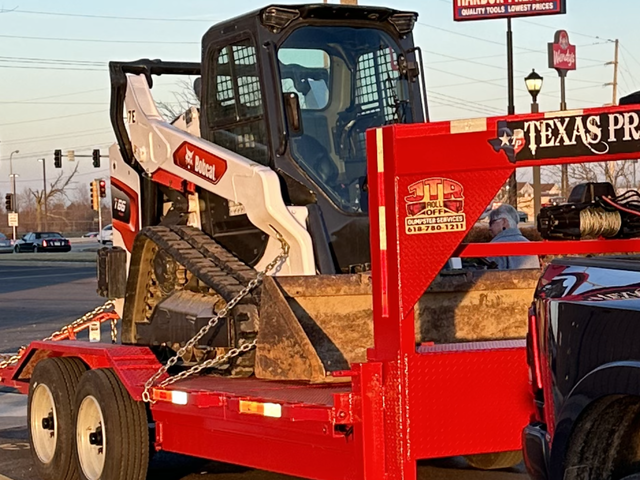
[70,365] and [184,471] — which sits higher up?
[70,365]

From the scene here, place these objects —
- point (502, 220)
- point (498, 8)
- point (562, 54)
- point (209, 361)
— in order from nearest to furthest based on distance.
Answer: point (209, 361), point (502, 220), point (498, 8), point (562, 54)

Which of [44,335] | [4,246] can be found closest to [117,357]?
[44,335]

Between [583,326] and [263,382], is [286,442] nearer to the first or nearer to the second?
[263,382]

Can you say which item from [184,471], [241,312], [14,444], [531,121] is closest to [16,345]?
[14,444]

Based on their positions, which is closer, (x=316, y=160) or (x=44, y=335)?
(x=316, y=160)

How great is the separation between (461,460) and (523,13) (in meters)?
24.7

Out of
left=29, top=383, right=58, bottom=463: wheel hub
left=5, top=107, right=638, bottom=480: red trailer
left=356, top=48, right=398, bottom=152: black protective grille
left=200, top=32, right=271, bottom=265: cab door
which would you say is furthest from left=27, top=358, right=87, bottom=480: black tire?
left=356, top=48, right=398, bottom=152: black protective grille

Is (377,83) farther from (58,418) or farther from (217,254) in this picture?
(58,418)

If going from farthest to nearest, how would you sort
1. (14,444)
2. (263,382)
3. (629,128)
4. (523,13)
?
(523,13) → (14,444) → (263,382) → (629,128)

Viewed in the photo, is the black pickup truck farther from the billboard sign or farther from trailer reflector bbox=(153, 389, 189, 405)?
the billboard sign

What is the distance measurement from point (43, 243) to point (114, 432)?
6601cm

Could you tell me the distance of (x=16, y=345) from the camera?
661 inches

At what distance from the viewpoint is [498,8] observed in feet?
108

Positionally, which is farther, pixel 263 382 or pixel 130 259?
pixel 130 259
